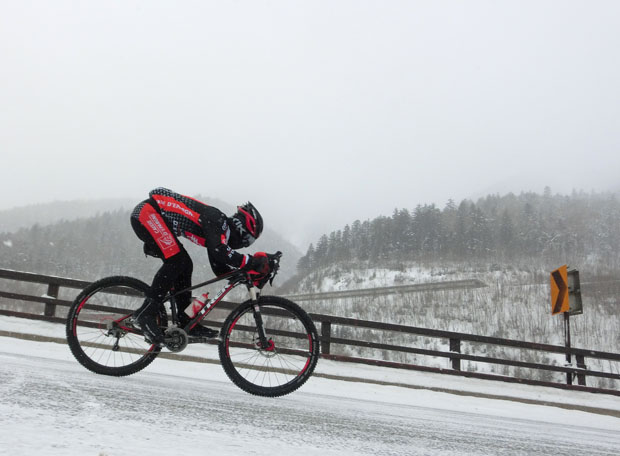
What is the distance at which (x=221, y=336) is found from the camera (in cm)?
336

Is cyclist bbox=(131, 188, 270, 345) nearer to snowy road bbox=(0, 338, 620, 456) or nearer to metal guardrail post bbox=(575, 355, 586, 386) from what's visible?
snowy road bbox=(0, 338, 620, 456)

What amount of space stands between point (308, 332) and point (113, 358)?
5.62 feet

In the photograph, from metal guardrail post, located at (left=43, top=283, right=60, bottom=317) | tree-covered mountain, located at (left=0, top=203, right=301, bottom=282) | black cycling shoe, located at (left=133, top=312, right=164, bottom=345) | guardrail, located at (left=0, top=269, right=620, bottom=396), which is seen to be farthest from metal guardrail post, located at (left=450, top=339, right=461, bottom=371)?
tree-covered mountain, located at (left=0, top=203, right=301, bottom=282)

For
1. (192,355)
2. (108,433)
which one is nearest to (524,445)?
(108,433)

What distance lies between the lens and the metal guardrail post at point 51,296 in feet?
28.2

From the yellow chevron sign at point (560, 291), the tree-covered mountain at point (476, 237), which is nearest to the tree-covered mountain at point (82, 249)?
the tree-covered mountain at point (476, 237)

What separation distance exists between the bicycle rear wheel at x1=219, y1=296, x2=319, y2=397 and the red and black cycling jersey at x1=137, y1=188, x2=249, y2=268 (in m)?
0.47

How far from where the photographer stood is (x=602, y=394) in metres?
10.2

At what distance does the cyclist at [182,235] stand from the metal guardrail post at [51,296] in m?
6.52

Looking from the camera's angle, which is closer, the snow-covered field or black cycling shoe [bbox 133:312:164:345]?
the snow-covered field

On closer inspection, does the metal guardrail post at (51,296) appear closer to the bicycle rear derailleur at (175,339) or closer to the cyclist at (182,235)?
the cyclist at (182,235)

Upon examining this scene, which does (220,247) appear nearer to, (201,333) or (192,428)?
(201,333)

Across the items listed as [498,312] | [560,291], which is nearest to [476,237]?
[498,312]

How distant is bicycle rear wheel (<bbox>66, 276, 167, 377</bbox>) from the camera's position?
343 centimetres
